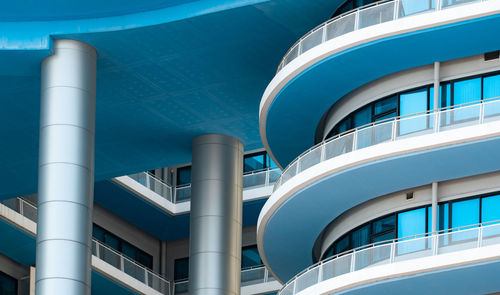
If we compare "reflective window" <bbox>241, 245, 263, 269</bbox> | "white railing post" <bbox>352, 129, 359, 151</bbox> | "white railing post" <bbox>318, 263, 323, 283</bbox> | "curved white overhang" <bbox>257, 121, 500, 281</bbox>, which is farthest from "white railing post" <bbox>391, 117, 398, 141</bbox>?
"reflective window" <bbox>241, 245, 263, 269</bbox>

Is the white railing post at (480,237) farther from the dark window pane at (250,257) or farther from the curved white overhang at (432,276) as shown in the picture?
the dark window pane at (250,257)

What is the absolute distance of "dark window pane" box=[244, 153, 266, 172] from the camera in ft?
236

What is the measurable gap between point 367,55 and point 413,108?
234 centimetres


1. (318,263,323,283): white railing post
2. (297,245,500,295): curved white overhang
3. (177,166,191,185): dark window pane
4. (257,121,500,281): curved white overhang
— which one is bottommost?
(297,245,500,295): curved white overhang

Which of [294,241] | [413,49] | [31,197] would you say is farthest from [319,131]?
[31,197]

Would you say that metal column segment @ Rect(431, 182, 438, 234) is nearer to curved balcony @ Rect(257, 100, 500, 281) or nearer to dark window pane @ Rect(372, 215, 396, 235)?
curved balcony @ Rect(257, 100, 500, 281)

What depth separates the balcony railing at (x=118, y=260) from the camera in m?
64.0

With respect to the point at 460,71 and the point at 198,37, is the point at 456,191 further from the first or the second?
the point at 198,37

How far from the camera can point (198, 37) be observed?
49969 mm

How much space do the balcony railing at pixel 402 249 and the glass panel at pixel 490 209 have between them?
13.1 inches

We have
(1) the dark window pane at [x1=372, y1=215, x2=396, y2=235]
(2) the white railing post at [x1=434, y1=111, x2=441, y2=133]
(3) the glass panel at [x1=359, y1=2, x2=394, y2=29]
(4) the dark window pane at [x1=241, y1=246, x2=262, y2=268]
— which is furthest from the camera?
(4) the dark window pane at [x1=241, y1=246, x2=262, y2=268]

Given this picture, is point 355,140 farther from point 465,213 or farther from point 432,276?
point 432,276

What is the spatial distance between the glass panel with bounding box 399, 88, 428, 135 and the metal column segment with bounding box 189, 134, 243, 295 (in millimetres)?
13568

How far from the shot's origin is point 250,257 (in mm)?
71562
